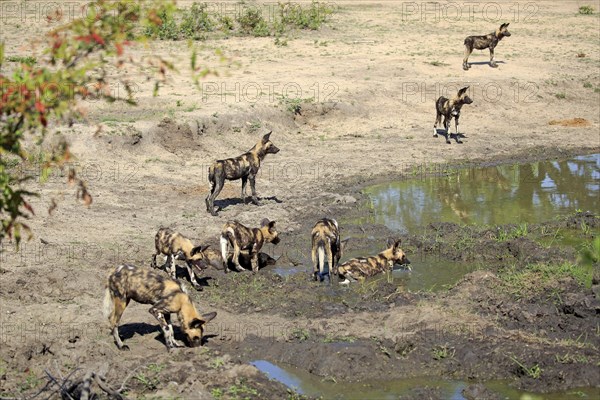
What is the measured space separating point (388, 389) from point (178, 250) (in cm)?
423

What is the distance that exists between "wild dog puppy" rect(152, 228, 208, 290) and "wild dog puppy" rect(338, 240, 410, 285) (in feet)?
6.89

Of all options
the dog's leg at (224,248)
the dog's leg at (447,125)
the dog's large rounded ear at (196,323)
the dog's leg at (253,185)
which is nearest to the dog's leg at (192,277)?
the dog's leg at (224,248)

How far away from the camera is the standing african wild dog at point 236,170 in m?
16.8

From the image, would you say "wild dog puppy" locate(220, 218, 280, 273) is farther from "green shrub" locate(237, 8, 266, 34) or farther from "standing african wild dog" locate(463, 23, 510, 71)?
"green shrub" locate(237, 8, 266, 34)

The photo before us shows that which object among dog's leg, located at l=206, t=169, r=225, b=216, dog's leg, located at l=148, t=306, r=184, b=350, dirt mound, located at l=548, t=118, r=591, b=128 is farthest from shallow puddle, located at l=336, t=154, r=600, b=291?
dog's leg, located at l=148, t=306, r=184, b=350

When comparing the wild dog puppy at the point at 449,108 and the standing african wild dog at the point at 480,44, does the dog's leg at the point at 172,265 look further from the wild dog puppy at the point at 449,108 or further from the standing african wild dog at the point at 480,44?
the standing african wild dog at the point at 480,44

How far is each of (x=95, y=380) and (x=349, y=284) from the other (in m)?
5.12

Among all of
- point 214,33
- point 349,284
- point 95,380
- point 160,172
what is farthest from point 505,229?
point 214,33

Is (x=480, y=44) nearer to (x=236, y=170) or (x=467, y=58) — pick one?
(x=467, y=58)

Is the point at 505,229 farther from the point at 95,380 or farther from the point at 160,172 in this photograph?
the point at 95,380

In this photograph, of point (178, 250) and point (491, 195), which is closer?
point (178, 250)

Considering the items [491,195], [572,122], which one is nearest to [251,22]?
[572,122]

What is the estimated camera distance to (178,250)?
1342 cm

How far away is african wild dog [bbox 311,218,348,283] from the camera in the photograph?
539 inches
